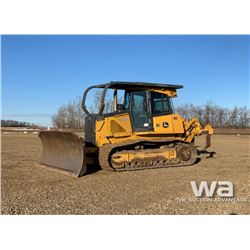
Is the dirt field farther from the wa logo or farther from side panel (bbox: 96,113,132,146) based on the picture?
side panel (bbox: 96,113,132,146)

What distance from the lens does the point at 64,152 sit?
445 inches

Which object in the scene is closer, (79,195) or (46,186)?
(79,195)

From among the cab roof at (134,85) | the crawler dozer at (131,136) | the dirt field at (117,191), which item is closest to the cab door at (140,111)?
the crawler dozer at (131,136)

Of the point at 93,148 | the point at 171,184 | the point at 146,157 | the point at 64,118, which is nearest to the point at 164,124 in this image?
the point at 146,157

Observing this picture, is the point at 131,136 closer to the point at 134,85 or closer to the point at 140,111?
the point at 140,111

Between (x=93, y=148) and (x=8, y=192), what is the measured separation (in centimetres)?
397

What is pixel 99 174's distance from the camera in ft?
35.3

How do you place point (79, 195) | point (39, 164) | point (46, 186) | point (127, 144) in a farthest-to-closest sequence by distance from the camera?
point (39, 164) < point (127, 144) < point (46, 186) < point (79, 195)

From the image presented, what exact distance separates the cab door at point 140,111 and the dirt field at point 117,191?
1.64 meters

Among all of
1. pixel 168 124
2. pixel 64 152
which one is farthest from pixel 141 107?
pixel 64 152

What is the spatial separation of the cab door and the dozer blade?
242 centimetres

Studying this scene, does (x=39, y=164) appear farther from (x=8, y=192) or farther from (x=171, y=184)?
(x=171, y=184)

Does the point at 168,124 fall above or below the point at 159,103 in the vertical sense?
below

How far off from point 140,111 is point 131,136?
36.9 inches
